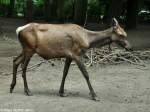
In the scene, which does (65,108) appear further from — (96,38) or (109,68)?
(109,68)

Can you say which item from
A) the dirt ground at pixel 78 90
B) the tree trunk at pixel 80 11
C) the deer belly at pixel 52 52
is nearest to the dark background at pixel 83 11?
the tree trunk at pixel 80 11

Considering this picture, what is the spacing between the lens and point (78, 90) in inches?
462

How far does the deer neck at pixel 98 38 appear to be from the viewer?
10953 mm

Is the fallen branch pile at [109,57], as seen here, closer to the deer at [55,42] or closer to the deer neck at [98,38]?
the deer neck at [98,38]

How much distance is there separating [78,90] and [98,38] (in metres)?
1.44

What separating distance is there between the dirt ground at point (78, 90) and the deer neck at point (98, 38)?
Result: 1.15 m

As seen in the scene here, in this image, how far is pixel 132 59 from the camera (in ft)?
54.2

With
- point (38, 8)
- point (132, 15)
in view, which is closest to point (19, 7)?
point (38, 8)

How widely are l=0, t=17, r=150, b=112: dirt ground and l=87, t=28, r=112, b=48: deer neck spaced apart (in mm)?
1148

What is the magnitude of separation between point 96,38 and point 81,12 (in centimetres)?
1726

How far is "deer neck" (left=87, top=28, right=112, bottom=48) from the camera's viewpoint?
1095 centimetres

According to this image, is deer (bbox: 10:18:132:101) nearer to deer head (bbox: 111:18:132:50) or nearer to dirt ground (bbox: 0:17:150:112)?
dirt ground (bbox: 0:17:150:112)

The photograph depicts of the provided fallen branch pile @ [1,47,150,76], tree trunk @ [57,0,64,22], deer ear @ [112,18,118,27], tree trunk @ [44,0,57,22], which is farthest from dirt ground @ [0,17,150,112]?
tree trunk @ [44,0,57,22]

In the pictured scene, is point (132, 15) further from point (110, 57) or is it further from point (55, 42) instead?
point (55, 42)
